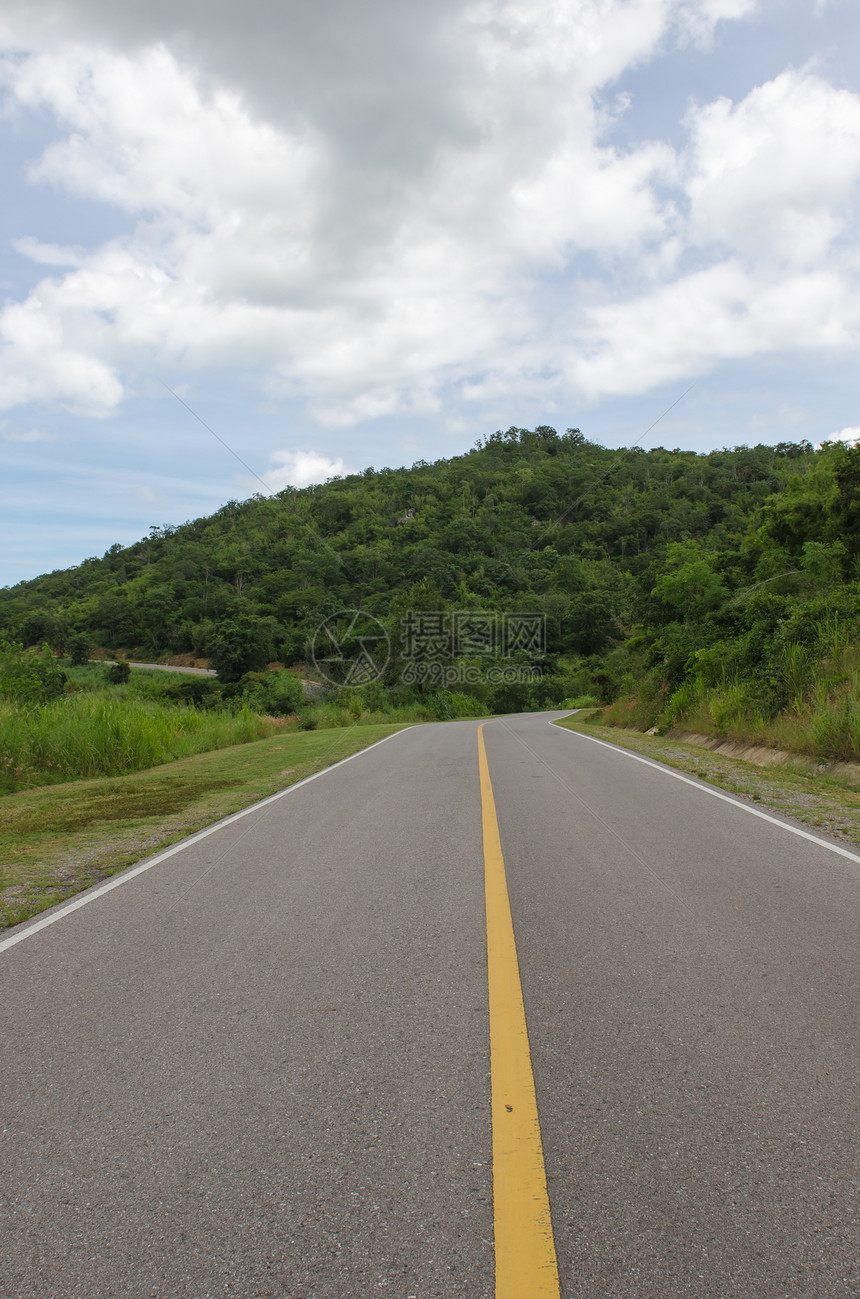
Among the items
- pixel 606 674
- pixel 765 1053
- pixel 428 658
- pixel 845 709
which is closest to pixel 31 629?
pixel 428 658

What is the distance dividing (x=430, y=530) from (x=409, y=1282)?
84386 millimetres

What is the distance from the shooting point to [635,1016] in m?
3.41

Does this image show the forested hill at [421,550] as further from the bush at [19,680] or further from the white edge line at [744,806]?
the white edge line at [744,806]

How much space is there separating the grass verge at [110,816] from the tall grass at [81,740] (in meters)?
0.63

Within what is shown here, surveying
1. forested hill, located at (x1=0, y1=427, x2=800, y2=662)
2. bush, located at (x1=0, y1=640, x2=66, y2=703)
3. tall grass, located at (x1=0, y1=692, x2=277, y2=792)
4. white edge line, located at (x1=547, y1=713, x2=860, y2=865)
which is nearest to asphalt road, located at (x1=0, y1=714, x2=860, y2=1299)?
white edge line, located at (x1=547, y1=713, x2=860, y2=865)

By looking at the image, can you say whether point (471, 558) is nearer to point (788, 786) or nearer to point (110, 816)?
point (788, 786)

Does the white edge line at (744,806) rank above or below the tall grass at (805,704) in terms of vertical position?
below

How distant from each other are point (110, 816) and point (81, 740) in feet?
20.9

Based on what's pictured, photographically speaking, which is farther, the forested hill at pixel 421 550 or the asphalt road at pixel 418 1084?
the forested hill at pixel 421 550

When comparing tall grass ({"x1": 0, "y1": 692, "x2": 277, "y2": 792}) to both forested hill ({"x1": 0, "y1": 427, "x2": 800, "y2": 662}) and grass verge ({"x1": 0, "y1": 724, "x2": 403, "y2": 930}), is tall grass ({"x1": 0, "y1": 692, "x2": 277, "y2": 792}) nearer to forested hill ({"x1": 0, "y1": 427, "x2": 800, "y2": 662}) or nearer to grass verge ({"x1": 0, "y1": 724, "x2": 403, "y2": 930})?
grass verge ({"x1": 0, "y1": 724, "x2": 403, "y2": 930})

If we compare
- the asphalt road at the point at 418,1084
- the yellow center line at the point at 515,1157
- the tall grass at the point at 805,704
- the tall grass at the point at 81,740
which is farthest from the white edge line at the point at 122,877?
the tall grass at the point at 805,704

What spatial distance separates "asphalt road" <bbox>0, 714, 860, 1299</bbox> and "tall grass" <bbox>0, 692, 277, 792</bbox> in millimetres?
9425

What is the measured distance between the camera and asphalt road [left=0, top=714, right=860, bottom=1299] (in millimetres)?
2061

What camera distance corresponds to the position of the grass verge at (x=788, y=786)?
780cm
